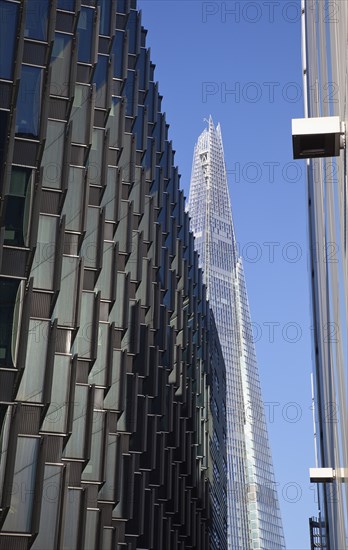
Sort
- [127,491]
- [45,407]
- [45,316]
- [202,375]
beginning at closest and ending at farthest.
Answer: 1. [45,407]
2. [45,316]
3. [127,491]
4. [202,375]

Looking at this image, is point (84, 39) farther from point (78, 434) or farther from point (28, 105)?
point (78, 434)

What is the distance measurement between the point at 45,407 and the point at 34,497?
258cm

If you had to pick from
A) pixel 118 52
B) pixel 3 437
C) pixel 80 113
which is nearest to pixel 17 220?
pixel 3 437

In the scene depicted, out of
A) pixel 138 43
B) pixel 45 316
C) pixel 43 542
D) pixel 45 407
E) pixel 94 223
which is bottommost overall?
pixel 43 542

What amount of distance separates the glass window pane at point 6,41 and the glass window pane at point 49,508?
35.3 ft

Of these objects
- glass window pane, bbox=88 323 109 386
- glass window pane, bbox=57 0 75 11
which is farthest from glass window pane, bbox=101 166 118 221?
glass window pane, bbox=57 0 75 11

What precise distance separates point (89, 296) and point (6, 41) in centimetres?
1131

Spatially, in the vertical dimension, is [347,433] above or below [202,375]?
below

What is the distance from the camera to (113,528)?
34.0 m

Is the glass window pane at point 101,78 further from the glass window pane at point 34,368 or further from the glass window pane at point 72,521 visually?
the glass window pane at point 72,521

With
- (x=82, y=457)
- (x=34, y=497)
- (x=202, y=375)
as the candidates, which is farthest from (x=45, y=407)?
(x=202, y=375)

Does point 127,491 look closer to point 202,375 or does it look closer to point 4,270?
point 4,270

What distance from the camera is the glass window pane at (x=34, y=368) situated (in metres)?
25.6

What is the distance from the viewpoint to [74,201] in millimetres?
32406
